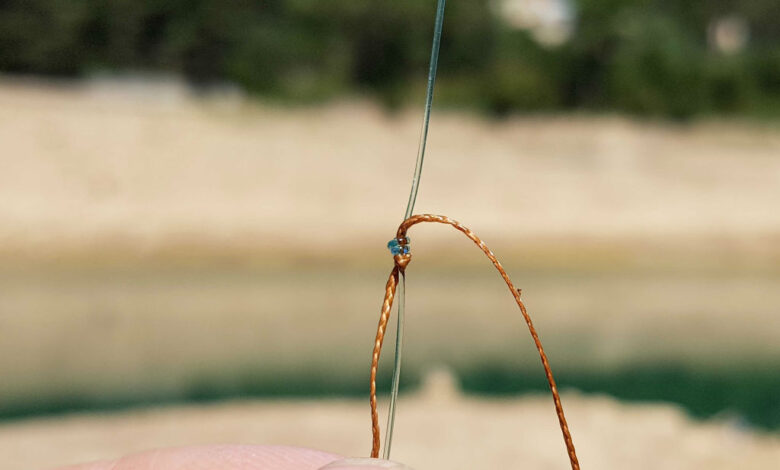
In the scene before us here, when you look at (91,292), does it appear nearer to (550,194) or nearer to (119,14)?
(550,194)

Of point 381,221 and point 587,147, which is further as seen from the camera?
point 587,147

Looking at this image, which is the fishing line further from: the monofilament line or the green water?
the green water

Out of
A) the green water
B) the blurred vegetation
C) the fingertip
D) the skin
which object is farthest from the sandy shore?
the blurred vegetation

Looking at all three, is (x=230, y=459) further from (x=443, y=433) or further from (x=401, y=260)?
(x=443, y=433)

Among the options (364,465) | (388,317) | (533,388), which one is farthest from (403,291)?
(533,388)

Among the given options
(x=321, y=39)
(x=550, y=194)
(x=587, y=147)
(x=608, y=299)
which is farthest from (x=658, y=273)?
(x=321, y=39)

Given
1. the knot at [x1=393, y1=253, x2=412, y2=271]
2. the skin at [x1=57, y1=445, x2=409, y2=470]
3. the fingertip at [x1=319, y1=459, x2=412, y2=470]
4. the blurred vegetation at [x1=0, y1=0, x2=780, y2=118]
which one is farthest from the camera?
the blurred vegetation at [x1=0, y1=0, x2=780, y2=118]

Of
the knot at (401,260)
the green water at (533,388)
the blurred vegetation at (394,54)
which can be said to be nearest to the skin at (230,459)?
the knot at (401,260)
